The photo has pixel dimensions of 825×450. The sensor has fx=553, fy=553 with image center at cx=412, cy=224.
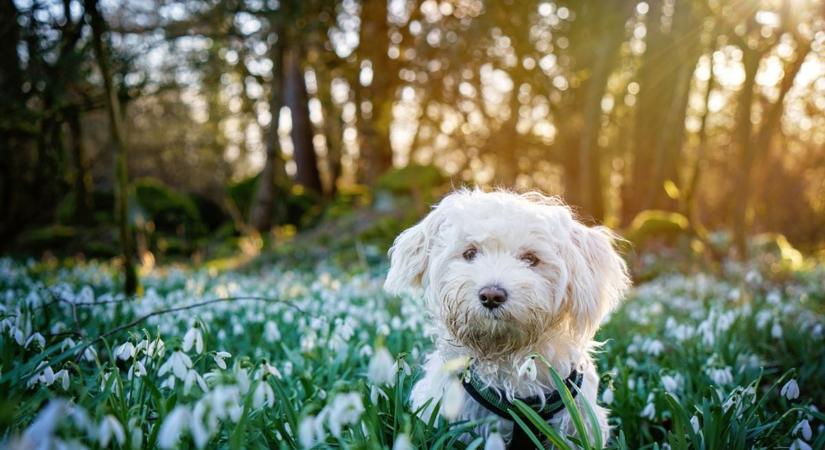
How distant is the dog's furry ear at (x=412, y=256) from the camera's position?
3.12 m

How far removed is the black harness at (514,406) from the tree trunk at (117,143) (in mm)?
4623

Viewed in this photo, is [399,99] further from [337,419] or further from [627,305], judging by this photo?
[337,419]

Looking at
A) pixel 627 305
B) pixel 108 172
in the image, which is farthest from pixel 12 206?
pixel 627 305

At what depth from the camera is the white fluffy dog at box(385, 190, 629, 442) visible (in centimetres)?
261

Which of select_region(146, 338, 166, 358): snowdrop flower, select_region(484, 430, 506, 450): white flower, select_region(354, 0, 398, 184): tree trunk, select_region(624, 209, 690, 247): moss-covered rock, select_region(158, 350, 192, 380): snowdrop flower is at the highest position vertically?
select_region(354, 0, 398, 184): tree trunk

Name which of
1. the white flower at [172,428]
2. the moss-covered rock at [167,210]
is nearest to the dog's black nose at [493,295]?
the white flower at [172,428]

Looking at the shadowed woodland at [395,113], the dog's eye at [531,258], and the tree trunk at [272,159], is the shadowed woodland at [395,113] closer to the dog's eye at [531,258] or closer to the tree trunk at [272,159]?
the tree trunk at [272,159]

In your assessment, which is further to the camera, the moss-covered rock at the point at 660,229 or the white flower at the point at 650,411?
the moss-covered rock at the point at 660,229

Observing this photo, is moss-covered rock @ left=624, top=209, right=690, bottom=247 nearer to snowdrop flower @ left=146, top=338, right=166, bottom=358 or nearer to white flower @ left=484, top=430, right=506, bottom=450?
white flower @ left=484, top=430, right=506, bottom=450

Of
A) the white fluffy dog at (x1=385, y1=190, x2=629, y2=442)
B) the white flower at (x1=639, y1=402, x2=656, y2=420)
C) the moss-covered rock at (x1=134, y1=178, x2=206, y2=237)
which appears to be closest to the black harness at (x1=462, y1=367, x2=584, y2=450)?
the white fluffy dog at (x1=385, y1=190, x2=629, y2=442)

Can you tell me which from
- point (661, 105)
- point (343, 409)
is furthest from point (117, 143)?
point (661, 105)

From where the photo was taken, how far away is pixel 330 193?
76.4 feet

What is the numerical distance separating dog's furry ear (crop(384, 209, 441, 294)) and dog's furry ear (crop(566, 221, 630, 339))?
771mm

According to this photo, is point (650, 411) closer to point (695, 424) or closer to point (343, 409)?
point (695, 424)
